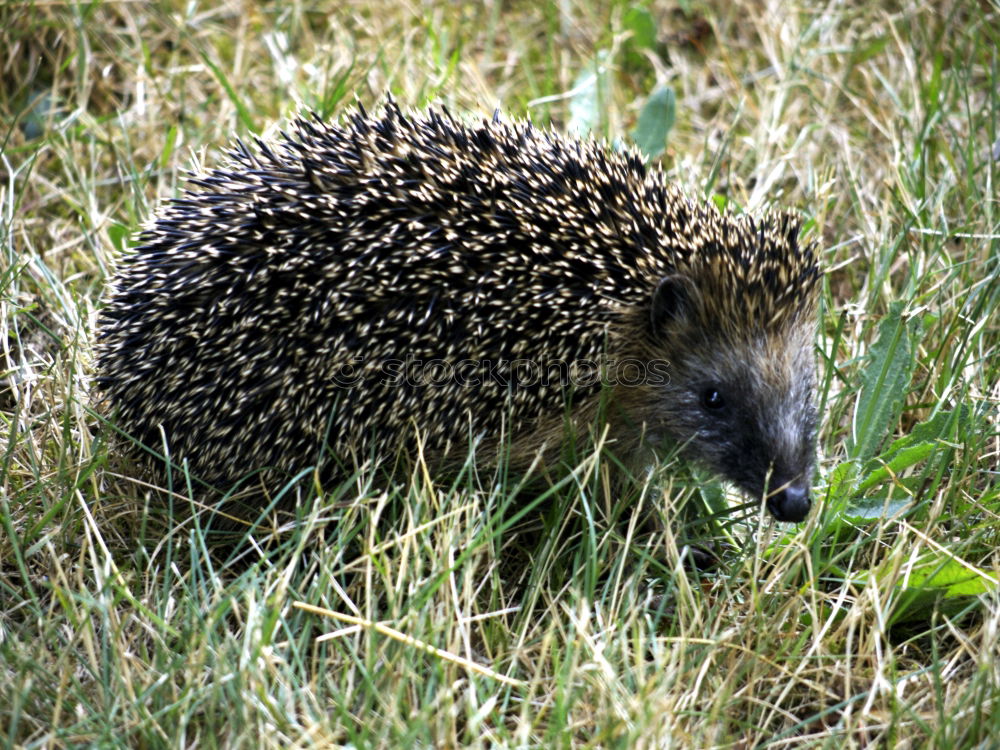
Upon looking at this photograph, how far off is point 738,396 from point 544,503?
0.93 m

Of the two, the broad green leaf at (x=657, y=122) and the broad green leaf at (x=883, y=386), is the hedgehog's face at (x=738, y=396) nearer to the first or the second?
the broad green leaf at (x=883, y=386)

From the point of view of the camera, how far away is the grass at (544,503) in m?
3.66

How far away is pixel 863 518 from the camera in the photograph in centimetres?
449

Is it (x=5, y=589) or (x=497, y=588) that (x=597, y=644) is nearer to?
(x=497, y=588)

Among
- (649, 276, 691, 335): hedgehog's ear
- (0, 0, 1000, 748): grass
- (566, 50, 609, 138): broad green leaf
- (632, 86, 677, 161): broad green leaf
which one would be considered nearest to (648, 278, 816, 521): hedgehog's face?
(649, 276, 691, 335): hedgehog's ear

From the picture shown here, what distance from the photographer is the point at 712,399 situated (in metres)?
4.69

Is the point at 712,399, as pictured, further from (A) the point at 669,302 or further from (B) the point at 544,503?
(B) the point at 544,503

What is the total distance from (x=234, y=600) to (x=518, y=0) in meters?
5.58

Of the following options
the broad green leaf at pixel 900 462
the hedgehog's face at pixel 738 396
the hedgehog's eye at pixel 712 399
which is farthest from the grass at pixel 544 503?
the hedgehog's eye at pixel 712 399

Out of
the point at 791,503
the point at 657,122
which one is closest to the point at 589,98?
the point at 657,122

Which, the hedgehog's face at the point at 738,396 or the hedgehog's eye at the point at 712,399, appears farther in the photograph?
the hedgehog's eye at the point at 712,399

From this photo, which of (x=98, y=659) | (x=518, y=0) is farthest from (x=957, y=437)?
(x=518, y=0)

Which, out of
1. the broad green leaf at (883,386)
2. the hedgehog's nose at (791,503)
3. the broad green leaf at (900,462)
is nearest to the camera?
the hedgehog's nose at (791,503)

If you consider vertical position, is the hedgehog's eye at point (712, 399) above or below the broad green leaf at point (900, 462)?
above
